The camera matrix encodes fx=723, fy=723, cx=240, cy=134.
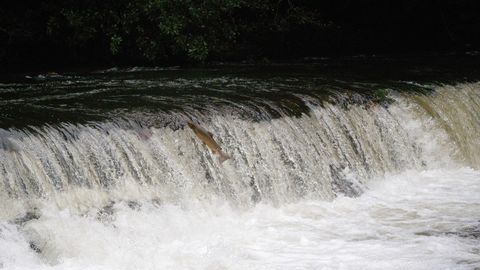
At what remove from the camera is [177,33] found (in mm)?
12844

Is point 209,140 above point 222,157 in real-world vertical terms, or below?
above

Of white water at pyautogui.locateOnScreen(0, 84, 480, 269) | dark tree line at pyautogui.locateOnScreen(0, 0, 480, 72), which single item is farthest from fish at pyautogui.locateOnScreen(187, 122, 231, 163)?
dark tree line at pyautogui.locateOnScreen(0, 0, 480, 72)

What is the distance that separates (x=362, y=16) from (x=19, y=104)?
1165cm

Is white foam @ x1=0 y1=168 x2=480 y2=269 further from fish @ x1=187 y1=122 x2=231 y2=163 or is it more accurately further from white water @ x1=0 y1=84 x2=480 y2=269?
fish @ x1=187 y1=122 x2=231 y2=163

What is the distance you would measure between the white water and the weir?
1cm

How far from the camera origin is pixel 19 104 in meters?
8.26

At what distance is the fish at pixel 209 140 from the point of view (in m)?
7.39

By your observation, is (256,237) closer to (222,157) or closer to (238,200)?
(238,200)

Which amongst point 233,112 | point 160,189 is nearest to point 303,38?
point 233,112

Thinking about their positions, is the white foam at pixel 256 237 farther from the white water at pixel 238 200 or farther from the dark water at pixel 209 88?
the dark water at pixel 209 88

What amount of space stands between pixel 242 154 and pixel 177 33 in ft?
18.9

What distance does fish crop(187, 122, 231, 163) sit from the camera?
739cm

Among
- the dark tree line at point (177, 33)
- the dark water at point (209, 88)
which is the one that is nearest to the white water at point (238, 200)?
the dark water at point (209, 88)

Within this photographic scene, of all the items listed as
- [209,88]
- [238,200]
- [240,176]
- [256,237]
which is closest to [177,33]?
[209,88]
